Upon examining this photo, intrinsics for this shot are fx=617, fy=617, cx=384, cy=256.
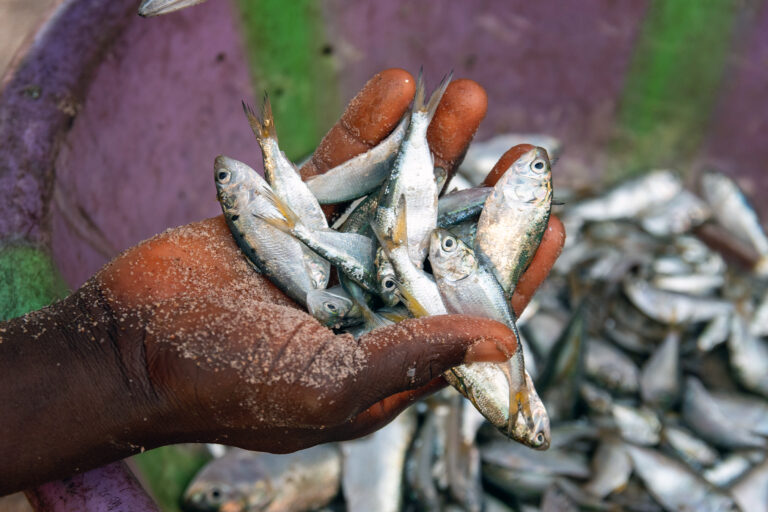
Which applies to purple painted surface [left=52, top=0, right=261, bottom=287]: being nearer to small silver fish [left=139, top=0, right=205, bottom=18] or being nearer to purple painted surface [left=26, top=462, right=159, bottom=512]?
small silver fish [left=139, top=0, right=205, bottom=18]

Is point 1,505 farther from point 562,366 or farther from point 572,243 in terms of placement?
point 572,243

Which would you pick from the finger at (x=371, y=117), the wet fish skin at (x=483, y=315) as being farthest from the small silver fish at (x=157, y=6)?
the wet fish skin at (x=483, y=315)

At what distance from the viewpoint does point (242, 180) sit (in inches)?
72.4

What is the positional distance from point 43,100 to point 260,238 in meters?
0.70

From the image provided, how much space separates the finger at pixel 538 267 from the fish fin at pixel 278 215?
68 cm

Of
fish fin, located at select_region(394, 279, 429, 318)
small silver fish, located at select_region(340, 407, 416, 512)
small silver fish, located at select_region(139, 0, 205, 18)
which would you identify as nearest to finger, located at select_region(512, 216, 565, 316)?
fish fin, located at select_region(394, 279, 429, 318)

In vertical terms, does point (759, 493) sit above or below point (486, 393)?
below

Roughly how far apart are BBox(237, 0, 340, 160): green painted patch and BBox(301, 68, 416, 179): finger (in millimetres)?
763

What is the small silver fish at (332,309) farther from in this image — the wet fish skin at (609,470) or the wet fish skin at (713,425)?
the wet fish skin at (713,425)

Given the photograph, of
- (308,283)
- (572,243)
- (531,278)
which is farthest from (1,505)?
(572,243)

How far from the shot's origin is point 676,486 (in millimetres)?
2436

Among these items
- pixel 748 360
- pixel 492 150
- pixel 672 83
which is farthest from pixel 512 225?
pixel 672 83

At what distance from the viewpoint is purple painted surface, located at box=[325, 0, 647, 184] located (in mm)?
3014

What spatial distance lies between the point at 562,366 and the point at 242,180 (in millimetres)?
1544
